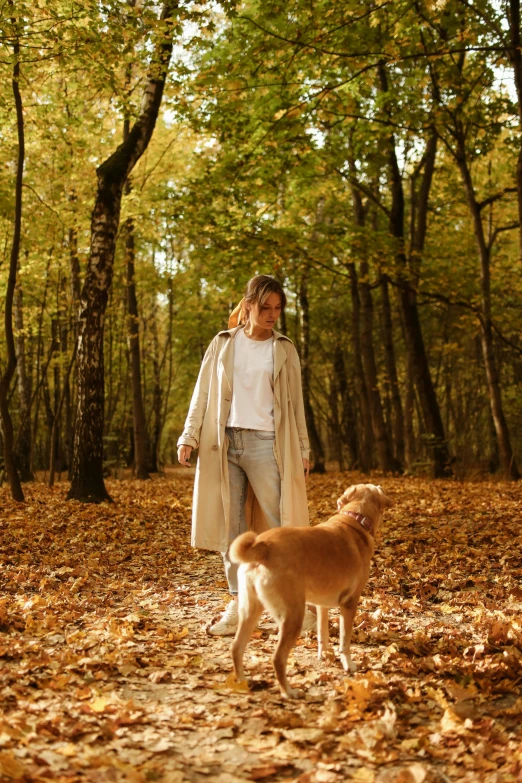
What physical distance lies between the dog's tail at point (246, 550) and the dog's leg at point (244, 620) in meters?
0.26

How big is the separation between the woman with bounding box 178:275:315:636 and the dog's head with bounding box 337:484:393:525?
0.45 meters

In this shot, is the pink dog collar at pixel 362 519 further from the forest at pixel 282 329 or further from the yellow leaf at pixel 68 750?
the yellow leaf at pixel 68 750

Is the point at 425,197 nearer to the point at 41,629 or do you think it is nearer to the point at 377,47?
the point at 377,47

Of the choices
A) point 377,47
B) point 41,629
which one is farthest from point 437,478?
point 41,629

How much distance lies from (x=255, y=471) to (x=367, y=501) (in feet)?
2.91

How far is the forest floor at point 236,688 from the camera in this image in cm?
306

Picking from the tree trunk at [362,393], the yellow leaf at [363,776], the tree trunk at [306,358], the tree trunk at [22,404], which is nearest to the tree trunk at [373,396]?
the tree trunk at [362,393]

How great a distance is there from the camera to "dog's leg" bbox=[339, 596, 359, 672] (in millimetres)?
4219

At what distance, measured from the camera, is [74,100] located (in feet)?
50.7

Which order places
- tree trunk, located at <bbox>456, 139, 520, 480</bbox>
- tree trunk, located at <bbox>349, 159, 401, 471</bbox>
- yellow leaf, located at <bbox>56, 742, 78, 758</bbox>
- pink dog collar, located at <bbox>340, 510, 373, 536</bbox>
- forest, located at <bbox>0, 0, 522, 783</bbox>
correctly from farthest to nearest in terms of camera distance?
tree trunk, located at <bbox>349, 159, 401, 471</bbox> → tree trunk, located at <bbox>456, 139, 520, 480</bbox> → pink dog collar, located at <bbox>340, 510, 373, 536</bbox> → forest, located at <bbox>0, 0, 522, 783</bbox> → yellow leaf, located at <bbox>56, 742, 78, 758</bbox>

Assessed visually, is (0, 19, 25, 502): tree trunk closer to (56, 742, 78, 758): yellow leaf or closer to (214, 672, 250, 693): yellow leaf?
(214, 672, 250, 693): yellow leaf

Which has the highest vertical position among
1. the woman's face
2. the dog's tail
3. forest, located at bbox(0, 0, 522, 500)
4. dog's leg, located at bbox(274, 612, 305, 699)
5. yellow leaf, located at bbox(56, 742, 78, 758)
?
forest, located at bbox(0, 0, 522, 500)

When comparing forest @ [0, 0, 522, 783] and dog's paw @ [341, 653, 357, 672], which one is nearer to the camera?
forest @ [0, 0, 522, 783]

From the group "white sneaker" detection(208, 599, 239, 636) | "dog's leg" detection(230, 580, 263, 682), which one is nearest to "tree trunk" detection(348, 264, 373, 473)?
"white sneaker" detection(208, 599, 239, 636)
